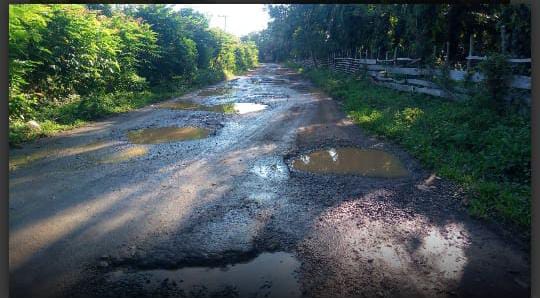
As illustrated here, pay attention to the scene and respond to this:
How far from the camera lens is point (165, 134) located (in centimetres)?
888

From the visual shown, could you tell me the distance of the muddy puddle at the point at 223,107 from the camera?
40.8ft

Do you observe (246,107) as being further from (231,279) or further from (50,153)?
(231,279)

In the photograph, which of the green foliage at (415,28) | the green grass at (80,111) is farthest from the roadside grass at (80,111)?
the green foliage at (415,28)

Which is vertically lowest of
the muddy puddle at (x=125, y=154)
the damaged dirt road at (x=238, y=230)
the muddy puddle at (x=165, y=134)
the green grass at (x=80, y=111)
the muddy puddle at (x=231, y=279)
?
the muddy puddle at (x=231, y=279)

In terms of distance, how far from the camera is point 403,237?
4.06 meters

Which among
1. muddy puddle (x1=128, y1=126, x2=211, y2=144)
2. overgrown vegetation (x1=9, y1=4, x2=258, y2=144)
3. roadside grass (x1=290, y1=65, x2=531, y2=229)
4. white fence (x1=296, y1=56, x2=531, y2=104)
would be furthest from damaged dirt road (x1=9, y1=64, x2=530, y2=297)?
white fence (x1=296, y1=56, x2=531, y2=104)

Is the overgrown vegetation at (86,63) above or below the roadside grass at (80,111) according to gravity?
above

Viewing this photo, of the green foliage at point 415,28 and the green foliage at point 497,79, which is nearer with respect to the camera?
the green foliage at point 497,79

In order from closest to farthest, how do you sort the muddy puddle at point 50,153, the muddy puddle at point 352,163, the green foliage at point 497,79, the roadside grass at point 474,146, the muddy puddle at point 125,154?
the roadside grass at point 474,146 → the muddy puddle at point 352,163 → the muddy puddle at point 50,153 → the muddy puddle at point 125,154 → the green foliage at point 497,79

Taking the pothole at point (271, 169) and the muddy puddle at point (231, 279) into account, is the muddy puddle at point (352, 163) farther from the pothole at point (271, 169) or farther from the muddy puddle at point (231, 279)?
the muddy puddle at point (231, 279)

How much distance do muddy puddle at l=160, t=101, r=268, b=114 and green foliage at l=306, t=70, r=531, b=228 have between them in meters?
3.53

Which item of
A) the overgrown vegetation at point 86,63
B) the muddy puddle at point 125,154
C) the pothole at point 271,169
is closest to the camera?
the pothole at point 271,169

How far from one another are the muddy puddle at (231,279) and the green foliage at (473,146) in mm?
2487

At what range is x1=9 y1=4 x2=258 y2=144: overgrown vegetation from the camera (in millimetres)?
8016
